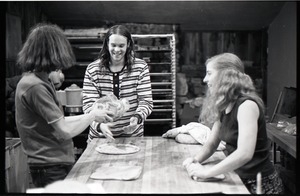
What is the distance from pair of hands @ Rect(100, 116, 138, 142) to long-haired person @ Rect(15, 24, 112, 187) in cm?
39

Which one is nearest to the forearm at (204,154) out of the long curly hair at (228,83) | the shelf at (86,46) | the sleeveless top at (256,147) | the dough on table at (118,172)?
the sleeveless top at (256,147)

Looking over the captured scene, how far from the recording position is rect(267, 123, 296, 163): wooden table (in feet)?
7.60

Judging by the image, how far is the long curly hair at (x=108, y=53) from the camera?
2.37 m

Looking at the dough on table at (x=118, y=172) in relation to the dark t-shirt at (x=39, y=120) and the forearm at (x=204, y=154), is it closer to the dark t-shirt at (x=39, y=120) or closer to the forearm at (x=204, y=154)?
the dark t-shirt at (x=39, y=120)

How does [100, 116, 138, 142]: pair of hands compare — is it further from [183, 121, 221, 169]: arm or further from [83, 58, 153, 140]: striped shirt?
[183, 121, 221, 169]: arm

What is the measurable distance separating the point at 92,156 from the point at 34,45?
0.72m

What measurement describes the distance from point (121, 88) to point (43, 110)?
2.82 ft

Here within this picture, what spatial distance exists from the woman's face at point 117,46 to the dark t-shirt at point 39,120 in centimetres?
69

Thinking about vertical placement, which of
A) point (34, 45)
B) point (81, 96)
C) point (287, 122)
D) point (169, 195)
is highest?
point (34, 45)

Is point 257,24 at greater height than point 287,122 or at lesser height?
greater

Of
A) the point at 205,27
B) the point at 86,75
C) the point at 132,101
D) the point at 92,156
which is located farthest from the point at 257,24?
the point at 92,156

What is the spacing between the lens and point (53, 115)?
5.60 feet

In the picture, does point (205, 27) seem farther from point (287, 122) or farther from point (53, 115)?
point (53, 115)

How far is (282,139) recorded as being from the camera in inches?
97.7
